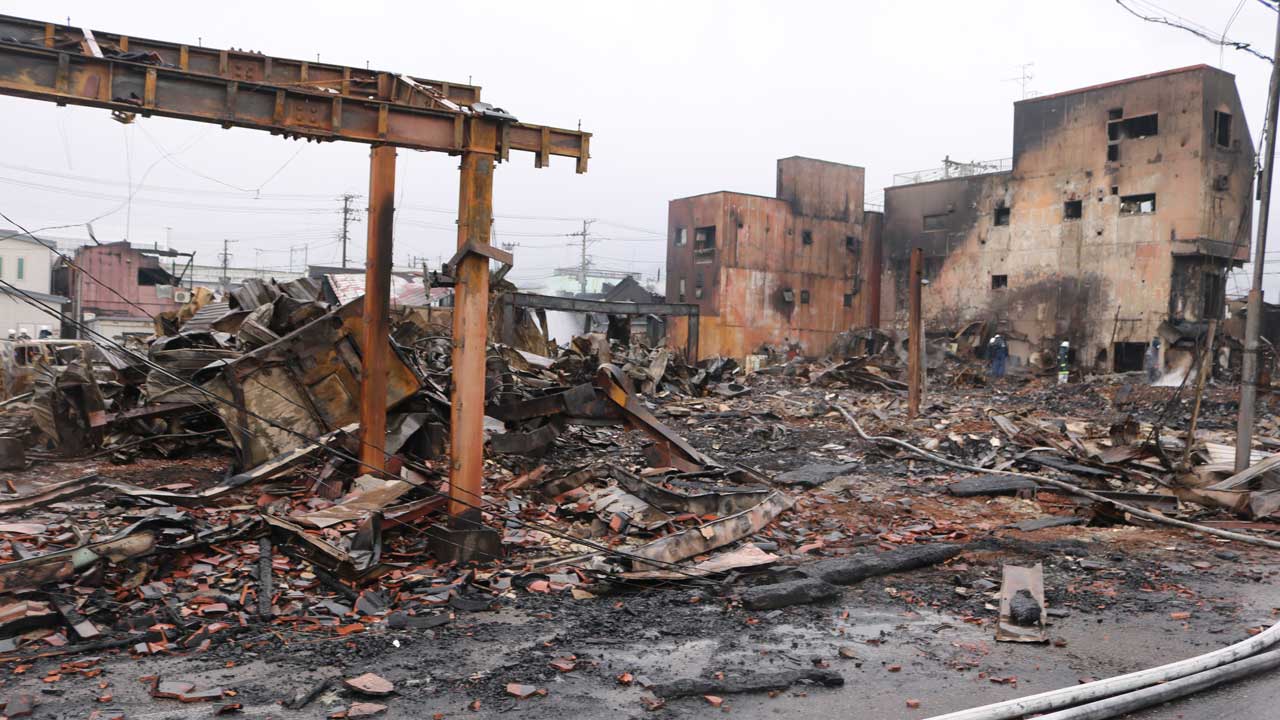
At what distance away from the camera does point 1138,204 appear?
109 ft

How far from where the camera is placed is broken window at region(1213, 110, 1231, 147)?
1258 inches

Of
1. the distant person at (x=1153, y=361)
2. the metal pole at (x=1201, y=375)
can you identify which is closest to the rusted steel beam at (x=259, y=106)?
the metal pole at (x=1201, y=375)

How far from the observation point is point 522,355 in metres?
17.0

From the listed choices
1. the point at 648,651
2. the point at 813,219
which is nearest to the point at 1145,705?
the point at 648,651

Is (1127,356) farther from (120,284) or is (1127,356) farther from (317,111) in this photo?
(120,284)

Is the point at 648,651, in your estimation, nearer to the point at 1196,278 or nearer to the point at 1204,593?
the point at 1204,593

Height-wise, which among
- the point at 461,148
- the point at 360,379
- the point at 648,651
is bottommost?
the point at 648,651

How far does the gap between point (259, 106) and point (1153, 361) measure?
103ft

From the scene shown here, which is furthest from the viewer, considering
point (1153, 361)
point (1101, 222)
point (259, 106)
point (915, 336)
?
point (1101, 222)

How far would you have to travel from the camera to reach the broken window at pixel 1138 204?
32719mm

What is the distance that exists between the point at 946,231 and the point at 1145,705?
38.1m

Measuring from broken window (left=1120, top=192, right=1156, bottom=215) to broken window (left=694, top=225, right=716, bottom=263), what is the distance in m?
17.8

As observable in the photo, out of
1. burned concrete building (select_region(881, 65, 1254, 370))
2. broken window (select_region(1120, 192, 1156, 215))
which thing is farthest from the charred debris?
broken window (select_region(1120, 192, 1156, 215))

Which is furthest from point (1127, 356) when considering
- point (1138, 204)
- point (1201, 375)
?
point (1201, 375)
